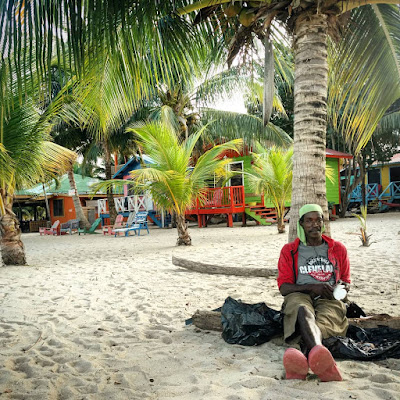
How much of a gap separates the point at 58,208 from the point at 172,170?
20904 millimetres

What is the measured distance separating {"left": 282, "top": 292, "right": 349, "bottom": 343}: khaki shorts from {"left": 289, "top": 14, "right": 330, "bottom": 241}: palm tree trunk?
1.19m

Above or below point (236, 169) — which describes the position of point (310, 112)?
below

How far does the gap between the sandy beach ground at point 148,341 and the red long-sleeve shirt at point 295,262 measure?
2.03ft

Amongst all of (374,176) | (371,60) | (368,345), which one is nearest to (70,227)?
(371,60)

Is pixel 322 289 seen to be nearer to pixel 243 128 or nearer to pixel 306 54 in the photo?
pixel 306 54

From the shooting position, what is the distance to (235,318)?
3422 mm

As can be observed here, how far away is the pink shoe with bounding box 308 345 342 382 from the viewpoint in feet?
8.07

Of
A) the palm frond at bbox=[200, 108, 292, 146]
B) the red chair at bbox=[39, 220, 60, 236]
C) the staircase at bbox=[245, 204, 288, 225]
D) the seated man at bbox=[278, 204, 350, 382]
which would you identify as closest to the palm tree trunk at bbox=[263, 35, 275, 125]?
the seated man at bbox=[278, 204, 350, 382]

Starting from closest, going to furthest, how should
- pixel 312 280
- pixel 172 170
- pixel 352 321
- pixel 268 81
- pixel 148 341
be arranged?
pixel 312 280 < pixel 352 321 < pixel 148 341 < pixel 268 81 < pixel 172 170

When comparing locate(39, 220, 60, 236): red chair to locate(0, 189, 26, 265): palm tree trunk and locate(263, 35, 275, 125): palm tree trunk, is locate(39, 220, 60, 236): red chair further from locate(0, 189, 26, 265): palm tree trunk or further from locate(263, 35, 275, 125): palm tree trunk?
locate(263, 35, 275, 125): palm tree trunk

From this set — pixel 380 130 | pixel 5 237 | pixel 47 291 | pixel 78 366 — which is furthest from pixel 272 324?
pixel 380 130

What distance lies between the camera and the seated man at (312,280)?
294cm

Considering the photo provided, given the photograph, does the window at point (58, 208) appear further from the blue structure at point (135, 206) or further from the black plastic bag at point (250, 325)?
the black plastic bag at point (250, 325)

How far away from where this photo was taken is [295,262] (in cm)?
319
